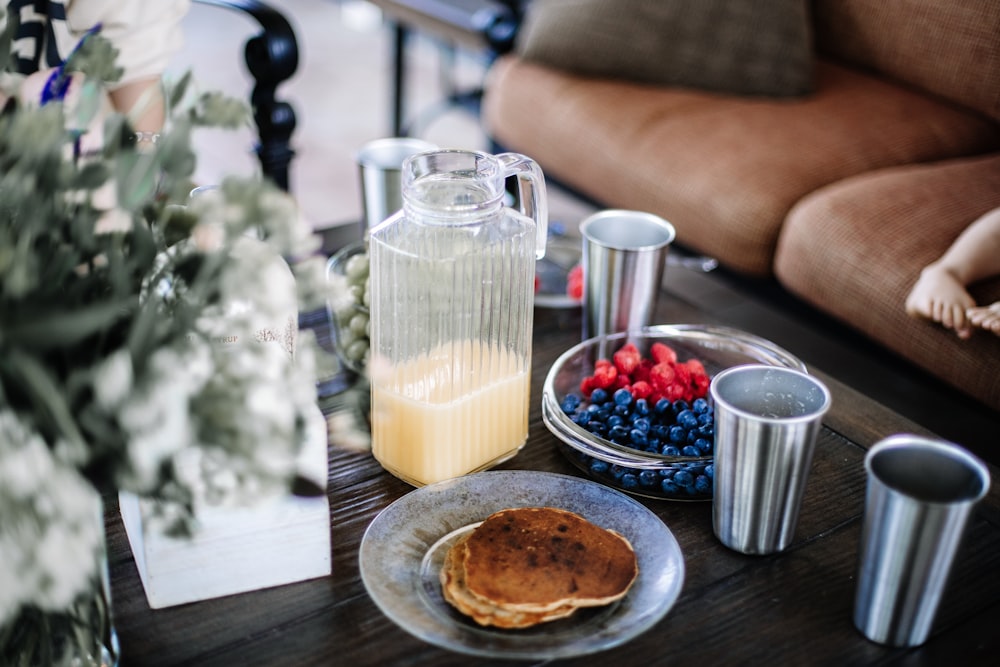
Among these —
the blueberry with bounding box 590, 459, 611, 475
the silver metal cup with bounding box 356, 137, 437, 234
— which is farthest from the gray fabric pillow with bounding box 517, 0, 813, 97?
the blueberry with bounding box 590, 459, 611, 475

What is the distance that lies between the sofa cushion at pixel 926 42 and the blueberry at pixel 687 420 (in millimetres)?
1345

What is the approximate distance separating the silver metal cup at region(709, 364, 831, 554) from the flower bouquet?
0.36 m

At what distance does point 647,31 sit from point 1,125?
175cm

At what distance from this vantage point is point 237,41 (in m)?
4.16

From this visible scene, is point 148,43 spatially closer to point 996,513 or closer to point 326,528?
point 326,528

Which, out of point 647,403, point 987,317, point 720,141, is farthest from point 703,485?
point 720,141

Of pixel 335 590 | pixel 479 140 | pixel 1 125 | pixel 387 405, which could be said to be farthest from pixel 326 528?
pixel 479 140

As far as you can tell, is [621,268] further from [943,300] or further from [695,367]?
[943,300]

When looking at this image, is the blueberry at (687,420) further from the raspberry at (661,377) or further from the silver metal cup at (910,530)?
the silver metal cup at (910,530)

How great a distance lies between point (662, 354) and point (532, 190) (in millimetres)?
283

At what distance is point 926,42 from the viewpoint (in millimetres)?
2053

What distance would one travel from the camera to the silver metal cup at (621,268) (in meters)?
1.14

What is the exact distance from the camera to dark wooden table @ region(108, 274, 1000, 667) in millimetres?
767

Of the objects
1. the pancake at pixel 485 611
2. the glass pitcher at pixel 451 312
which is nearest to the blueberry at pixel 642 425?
the glass pitcher at pixel 451 312
